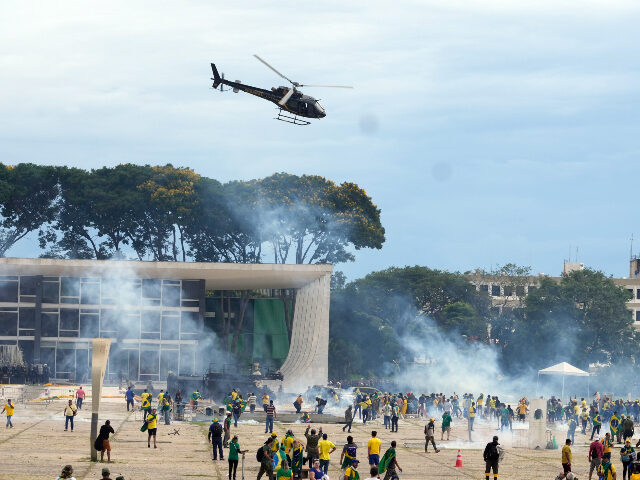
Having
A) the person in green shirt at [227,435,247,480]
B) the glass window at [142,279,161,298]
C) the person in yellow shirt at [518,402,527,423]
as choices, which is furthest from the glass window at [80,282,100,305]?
the person in green shirt at [227,435,247,480]

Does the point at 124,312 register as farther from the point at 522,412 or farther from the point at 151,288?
the point at 522,412

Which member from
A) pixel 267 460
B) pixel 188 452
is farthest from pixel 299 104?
pixel 267 460

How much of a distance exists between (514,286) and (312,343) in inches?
1558

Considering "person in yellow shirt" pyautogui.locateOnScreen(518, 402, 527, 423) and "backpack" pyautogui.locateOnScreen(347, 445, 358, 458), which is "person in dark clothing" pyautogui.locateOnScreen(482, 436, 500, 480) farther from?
"person in yellow shirt" pyautogui.locateOnScreen(518, 402, 527, 423)

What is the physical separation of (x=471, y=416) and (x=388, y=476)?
1779 cm

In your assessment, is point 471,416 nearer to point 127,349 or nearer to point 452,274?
point 127,349

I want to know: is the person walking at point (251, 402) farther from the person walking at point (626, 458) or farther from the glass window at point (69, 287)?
the person walking at point (626, 458)

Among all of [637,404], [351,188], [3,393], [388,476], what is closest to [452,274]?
[351,188]

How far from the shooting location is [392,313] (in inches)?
4203

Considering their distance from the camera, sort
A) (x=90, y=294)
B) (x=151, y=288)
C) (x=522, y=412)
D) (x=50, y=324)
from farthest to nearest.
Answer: (x=151, y=288) → (x=90, y=294) → (x=50, y=324) → (x=522, y=412)

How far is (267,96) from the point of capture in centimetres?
5800

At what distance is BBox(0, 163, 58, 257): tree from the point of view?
91.8 m

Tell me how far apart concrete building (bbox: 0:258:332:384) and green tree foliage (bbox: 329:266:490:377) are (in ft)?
86.3

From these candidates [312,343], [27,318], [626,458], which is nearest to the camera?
[626,458]
